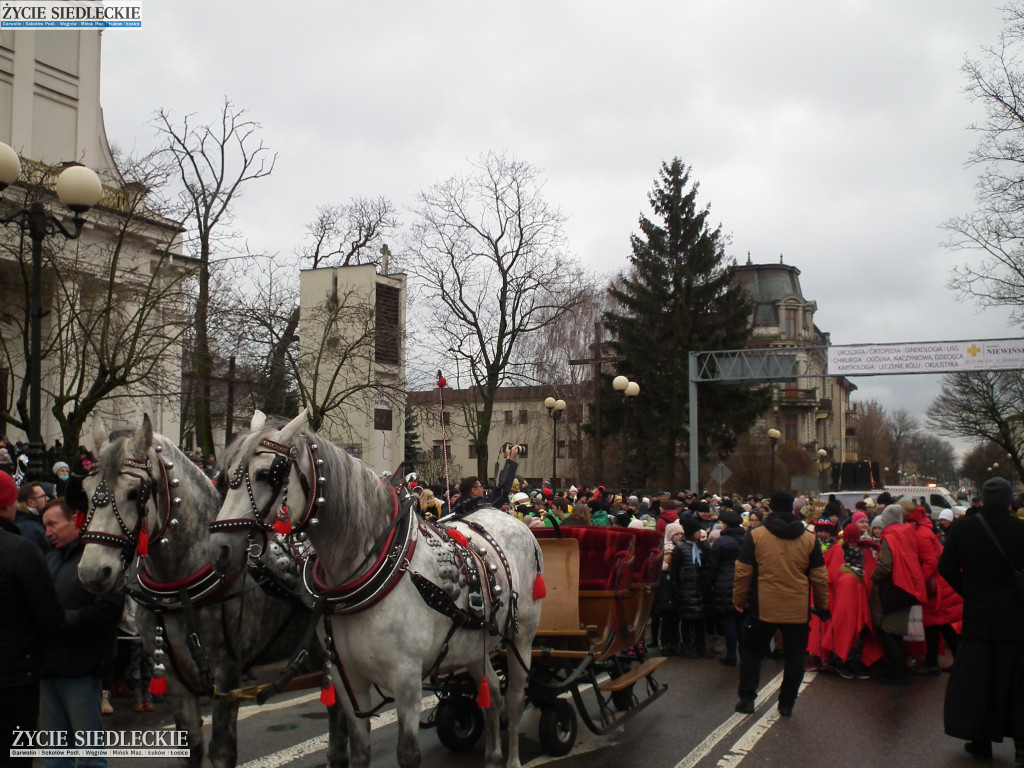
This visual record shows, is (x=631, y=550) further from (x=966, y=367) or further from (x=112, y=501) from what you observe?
(x=966, y=367)

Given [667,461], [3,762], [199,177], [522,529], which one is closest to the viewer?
[3,762]

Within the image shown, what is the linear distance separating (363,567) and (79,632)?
1.49 meters

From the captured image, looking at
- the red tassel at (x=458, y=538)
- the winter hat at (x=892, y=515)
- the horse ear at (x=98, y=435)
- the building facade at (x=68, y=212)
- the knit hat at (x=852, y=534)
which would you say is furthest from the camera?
the building facade at (x=68, y=212)

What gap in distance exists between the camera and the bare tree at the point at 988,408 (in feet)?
143

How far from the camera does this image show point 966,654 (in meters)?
6.66

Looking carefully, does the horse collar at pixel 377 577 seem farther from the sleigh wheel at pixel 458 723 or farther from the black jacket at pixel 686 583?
the black jacket at pixel 686 583

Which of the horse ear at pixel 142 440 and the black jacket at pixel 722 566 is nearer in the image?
the horse ear at pixel 142 440

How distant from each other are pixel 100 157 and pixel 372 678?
2784cm

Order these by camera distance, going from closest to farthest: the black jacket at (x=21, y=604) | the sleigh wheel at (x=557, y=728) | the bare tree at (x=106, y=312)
→ the black jacket at (x=21, y=604) → the sleigh wheel at (x=557, y=728) → the bare tree at (x=106, y=312)

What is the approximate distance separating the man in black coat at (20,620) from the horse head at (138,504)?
0.22 meters

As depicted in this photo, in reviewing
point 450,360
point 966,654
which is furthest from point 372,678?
point 450,360

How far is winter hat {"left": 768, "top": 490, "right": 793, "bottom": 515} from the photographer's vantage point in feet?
25.7

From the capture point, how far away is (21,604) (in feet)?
14.5

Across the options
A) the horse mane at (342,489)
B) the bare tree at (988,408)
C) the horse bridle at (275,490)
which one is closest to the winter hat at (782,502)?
the horse mane at (342,489)
